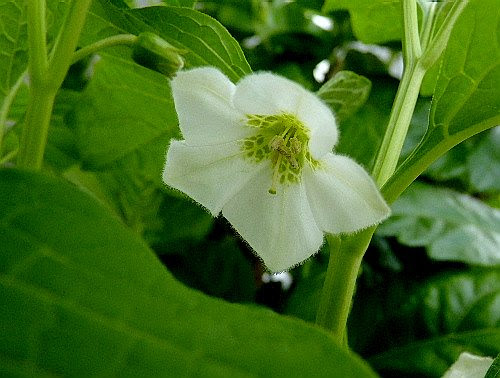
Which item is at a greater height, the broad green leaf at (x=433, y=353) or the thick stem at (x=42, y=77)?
the thick stem at (x=42, y=77)

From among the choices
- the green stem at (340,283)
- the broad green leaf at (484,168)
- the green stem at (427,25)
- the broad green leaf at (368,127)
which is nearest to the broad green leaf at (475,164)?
the broad green leaf at (484,168)

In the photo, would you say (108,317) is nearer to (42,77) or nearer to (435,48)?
(42,77)

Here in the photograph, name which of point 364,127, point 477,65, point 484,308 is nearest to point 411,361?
point 484,308

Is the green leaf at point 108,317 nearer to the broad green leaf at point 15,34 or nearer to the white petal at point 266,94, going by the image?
the white petal at point 266,94

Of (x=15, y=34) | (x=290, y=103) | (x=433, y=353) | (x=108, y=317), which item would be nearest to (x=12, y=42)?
(x=15, y=34)

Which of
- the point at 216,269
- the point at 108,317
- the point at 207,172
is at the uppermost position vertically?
the point at 108,317

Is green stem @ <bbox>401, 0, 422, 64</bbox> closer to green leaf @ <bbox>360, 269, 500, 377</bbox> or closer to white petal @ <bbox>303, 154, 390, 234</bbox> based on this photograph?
white petal @ <bbox>303, 154, 390, 234</bbox>

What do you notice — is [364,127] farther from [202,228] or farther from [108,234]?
[108,234]
